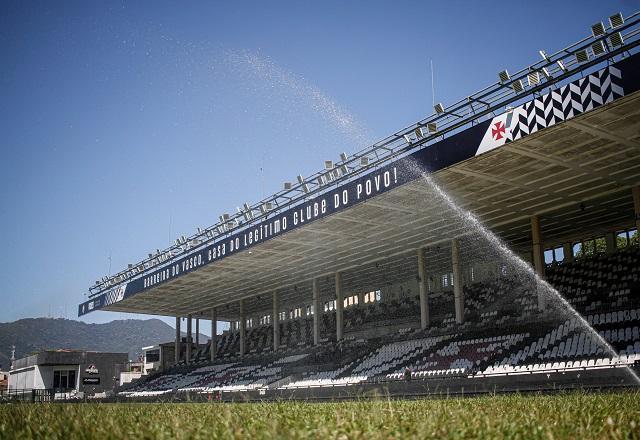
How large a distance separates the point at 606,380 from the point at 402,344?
59.1ft

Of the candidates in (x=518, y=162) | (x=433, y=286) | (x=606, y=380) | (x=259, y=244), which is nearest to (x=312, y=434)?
(x=606, y=380)

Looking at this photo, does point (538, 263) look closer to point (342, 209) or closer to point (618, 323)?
point (618, 323)

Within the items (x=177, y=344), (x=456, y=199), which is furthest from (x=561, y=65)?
(x=177, y=344)

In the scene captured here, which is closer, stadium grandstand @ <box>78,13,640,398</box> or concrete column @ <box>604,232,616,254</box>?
stadium grandstand @ <box>78,13,640,398</box>

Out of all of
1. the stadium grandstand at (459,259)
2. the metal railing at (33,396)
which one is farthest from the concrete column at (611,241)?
the metal railing at (33,396)

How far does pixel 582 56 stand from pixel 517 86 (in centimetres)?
240

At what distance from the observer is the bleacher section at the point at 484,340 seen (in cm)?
2612

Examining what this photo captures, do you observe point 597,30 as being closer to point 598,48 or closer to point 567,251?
point 598,48

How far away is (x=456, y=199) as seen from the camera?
28.8 m

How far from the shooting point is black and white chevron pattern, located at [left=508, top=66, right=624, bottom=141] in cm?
1706

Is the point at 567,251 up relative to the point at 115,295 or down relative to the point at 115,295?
up

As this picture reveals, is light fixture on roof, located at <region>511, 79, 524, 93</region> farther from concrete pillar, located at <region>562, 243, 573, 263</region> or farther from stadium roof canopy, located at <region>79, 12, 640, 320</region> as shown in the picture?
A: concrete pillar, located at <region>562, 243, 573, 263</region>

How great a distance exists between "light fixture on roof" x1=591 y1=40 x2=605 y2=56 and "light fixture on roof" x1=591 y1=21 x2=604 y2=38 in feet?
0.77

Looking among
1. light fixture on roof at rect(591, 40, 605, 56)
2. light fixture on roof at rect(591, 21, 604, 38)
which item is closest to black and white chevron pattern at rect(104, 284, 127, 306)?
light fixture on roof at rect(591, 40, 605, 56)
